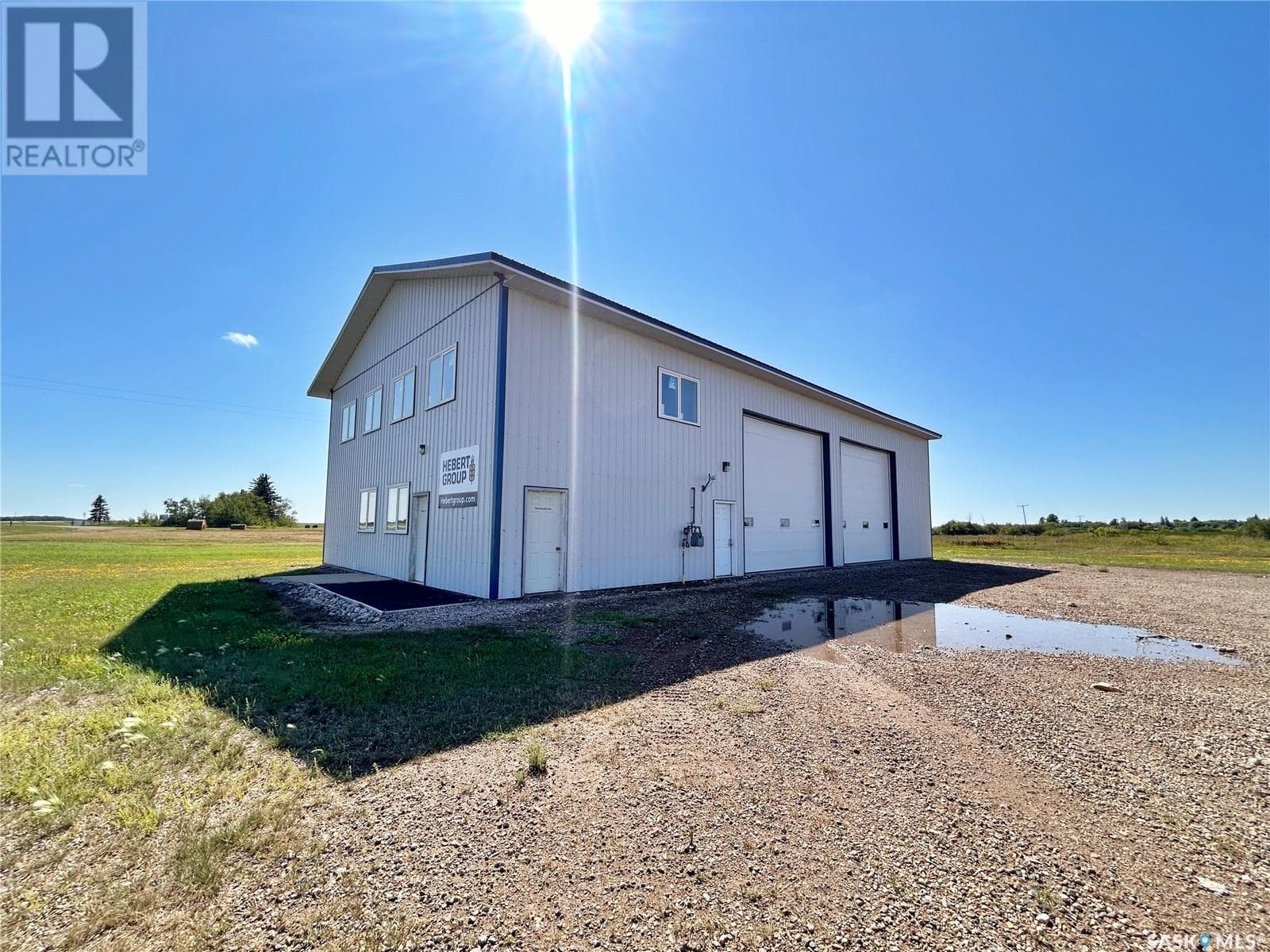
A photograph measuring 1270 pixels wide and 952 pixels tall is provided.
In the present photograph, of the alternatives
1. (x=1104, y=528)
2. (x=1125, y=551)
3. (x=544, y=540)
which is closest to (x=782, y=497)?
(x=544, y=540)

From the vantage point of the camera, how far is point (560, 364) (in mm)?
11023

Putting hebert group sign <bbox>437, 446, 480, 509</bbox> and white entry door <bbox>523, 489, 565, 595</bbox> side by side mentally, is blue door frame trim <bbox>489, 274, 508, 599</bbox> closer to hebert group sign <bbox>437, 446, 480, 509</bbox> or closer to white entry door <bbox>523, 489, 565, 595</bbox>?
white entry door <bbox>523, 489, 565, 595</bbox>

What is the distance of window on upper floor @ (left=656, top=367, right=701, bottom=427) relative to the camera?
509 inches

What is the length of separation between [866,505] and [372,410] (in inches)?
719

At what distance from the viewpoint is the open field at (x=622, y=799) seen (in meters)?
2.05

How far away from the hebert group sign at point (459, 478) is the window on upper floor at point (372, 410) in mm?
5498

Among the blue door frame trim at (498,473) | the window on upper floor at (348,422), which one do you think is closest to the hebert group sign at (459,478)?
the blue door frame trim at (498,473)

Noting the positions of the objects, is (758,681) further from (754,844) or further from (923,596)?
(923,596)

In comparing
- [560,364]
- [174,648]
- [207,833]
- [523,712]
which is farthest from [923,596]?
[174,648]

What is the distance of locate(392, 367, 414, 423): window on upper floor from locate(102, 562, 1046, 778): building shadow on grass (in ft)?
20.2

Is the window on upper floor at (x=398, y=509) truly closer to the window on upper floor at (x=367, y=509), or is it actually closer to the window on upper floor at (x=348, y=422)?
the window on upper floor at (x=367, y=509)

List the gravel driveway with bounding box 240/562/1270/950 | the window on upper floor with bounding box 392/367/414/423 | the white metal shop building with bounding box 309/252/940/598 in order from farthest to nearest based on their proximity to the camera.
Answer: the window on upper floor with bounding box 392/367/414/423
the white metal shop building with bounding box 309/252/940/598
the gravel driveway with bounding box 240/562/1270/950

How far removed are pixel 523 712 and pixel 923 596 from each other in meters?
9.88

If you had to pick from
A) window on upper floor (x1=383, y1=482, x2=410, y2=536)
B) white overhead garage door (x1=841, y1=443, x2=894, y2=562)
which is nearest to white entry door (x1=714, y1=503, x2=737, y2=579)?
white overhead garage door (x1=841, y1=443, x2=894, y2=562)
